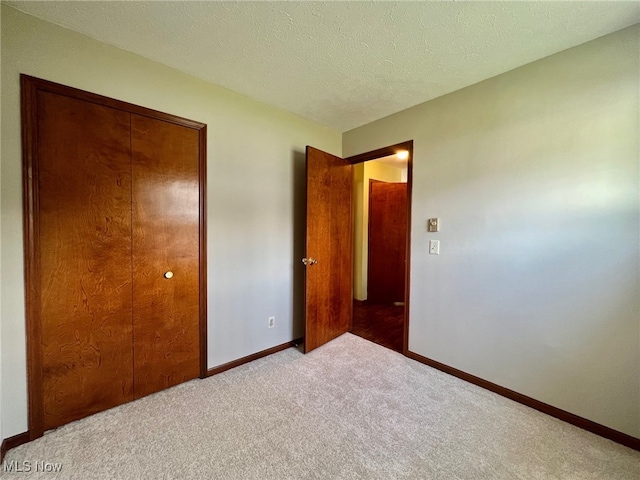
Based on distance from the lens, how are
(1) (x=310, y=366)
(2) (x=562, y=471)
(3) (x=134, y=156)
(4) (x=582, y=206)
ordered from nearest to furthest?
(2) (x=562, y=471)
(4) (x=582, y=206)
(3) (x=134, y=156)
(1) (x=310, y=366)

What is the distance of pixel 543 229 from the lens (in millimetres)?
1742

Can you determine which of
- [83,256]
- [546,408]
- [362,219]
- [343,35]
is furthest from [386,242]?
[83,256]

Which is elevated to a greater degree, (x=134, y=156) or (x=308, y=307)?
(x=134, y=156)

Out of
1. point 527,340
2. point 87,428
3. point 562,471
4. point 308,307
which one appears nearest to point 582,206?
point 527,340

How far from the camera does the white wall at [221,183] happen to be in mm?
A: 1391

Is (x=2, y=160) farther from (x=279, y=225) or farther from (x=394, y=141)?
(x=394, y=141)

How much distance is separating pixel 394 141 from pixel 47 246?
9.23ft

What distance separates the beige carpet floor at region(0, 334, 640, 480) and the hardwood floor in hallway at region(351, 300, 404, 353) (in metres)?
0.80

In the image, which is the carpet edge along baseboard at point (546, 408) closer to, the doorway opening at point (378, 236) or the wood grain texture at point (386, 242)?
the doorway opening at point (378, 236)

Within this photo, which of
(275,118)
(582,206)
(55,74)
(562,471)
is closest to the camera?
(562,471)

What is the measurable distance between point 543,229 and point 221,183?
2449 millimetres

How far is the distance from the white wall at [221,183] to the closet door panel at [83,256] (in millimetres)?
107

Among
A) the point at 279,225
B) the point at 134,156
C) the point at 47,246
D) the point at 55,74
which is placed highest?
the point at 55,74

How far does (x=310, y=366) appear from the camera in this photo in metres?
2.32
